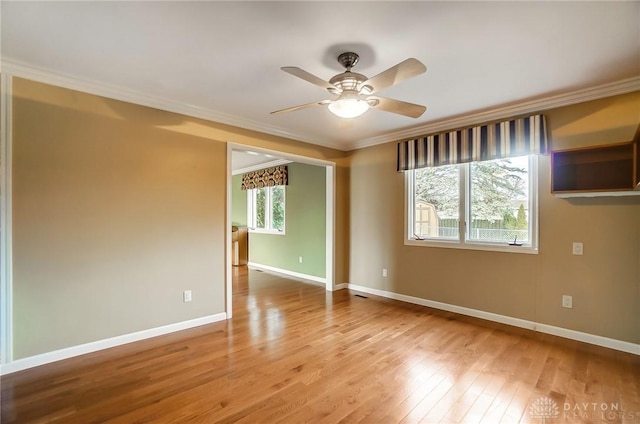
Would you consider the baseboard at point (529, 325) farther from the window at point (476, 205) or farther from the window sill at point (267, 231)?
the window sill at point (267, 231)

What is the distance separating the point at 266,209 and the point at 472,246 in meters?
4.63

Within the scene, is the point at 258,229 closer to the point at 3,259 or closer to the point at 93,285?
the point at 93,285

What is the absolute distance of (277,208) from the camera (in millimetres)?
6777

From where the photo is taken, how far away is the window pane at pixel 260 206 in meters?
7.18

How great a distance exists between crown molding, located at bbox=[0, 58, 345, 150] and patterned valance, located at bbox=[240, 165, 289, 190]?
2.14 metres

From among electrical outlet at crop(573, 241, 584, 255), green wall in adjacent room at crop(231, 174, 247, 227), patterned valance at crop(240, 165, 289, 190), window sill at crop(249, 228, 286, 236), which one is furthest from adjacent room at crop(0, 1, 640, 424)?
green wall in adjacent room at crop(231, 174, 247, 227)

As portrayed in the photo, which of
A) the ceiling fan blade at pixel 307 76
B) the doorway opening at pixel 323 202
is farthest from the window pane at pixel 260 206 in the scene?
the ceiling fan blade at pixel 307 76

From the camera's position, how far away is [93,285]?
2.75 meters

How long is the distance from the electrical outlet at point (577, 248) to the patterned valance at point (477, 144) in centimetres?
98

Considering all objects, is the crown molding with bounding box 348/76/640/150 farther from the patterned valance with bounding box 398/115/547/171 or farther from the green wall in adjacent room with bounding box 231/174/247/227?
the green wall in adjacent room with bounding box 231/174/247/227

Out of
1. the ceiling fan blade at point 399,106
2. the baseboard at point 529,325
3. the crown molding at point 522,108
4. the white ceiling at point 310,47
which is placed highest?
the white ceiling at point 310,47

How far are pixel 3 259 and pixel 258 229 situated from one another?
4.96 metres

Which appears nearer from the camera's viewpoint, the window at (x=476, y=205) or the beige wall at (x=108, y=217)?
the beige wall at (x=108, y=217)

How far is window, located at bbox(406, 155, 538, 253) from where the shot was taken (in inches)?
132
